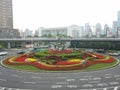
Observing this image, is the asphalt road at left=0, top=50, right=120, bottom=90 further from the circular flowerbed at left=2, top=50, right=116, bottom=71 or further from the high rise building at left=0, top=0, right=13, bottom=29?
the high rise building at left=0, top=0, right=13, bottom=29

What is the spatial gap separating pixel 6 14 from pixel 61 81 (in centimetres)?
16616

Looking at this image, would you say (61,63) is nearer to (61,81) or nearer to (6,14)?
(61,81)

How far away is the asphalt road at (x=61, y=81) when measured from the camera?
106 ft

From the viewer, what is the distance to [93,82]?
35031 millimetres

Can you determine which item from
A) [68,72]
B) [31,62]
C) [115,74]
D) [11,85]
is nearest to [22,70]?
[31,62]

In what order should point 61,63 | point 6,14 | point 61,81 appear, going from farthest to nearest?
point 6,14
point 61,63
point 61,81

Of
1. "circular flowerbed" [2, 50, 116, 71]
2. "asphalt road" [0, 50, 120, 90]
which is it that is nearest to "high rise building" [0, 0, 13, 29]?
"circular flowerbed" [2, 50, 116, 71]

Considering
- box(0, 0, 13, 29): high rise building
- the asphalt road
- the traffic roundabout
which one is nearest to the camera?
the asphalt road

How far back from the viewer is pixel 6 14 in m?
193

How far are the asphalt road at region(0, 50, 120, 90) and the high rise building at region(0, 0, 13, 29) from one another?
5995 inches

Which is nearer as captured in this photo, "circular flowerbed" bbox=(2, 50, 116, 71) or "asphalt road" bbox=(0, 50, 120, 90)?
"asphalt road" bbox=(0, 50, 120, 90)

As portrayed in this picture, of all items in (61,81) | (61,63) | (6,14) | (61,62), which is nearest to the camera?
(61,81)

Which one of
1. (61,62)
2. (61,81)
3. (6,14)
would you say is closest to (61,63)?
(61,62)

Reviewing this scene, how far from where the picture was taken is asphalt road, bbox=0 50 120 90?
3241 centimetres
